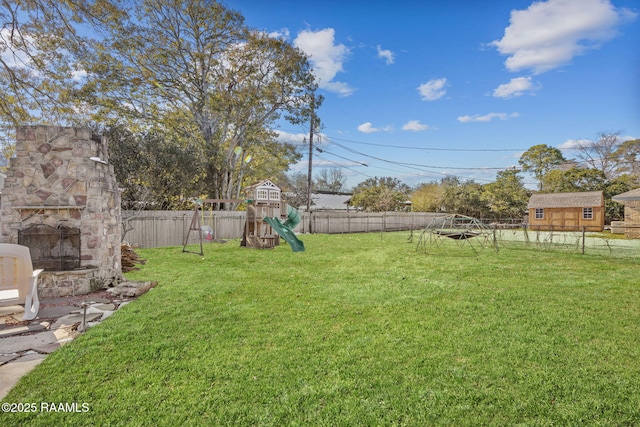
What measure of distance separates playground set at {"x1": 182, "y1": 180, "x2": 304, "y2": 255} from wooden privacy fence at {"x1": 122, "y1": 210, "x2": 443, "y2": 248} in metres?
1.01

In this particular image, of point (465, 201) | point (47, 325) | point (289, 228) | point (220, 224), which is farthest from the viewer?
point (465, 201)

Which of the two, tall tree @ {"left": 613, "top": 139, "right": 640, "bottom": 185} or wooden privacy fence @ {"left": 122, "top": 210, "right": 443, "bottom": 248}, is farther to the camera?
tall tree @ {"left": 613, "top": 139, "right": 640, "bottom": 185}

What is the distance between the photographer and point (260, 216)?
11.5 metres

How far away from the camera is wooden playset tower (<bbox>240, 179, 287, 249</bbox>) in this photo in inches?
449

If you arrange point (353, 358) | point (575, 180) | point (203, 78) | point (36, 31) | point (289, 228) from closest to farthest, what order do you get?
point (353, 358), point (36, 31), point (289, 228), point (203, 78), point (575, 180)

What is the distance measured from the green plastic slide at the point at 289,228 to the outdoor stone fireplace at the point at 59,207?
587 centimetres

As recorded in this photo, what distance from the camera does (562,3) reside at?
22.9ft

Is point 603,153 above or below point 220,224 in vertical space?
above

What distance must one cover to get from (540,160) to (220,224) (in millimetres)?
30619

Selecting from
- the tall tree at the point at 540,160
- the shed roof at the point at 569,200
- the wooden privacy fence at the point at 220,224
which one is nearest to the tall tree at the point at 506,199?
the shed roof at the point at 569,200

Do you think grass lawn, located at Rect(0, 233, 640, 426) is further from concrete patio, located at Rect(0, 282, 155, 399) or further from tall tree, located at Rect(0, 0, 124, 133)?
tall tree, located at Rect(0, 0, 124, 133)

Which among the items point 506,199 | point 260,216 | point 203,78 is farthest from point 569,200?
point 203,78

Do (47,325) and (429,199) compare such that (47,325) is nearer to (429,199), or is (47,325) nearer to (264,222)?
(264,222)

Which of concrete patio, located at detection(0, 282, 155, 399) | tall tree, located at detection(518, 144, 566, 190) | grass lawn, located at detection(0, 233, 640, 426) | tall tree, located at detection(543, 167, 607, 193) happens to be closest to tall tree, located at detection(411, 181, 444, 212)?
tall tree, located at detection(518, 144, 566, 190)
